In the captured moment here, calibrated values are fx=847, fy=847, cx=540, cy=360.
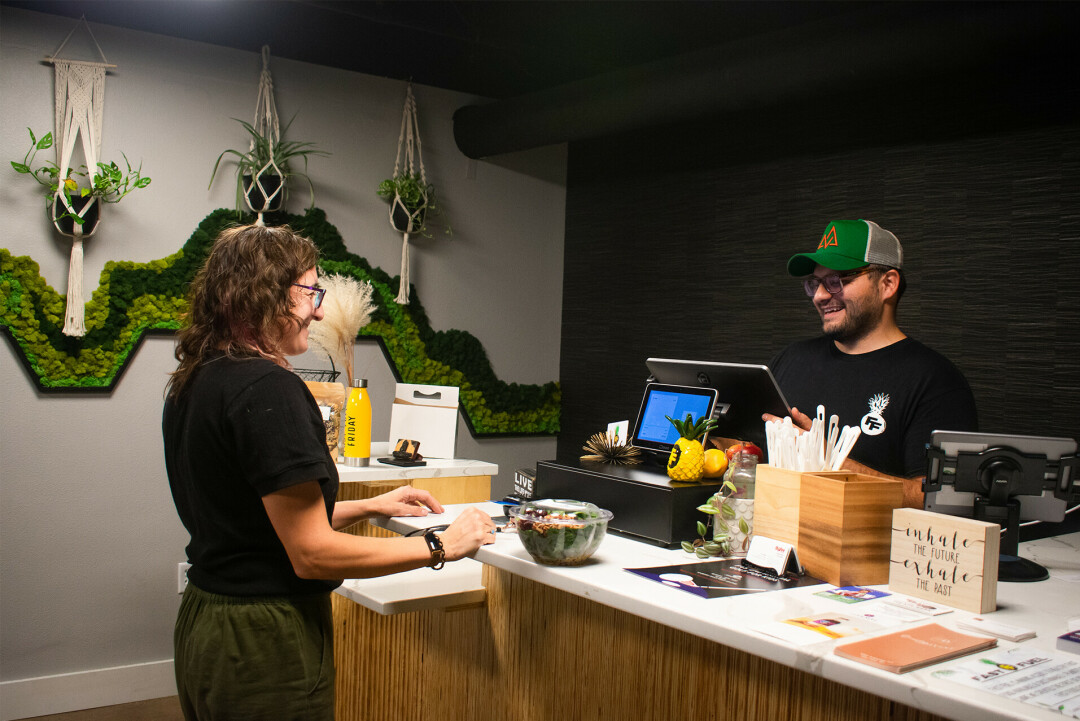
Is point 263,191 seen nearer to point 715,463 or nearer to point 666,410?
point 666,410

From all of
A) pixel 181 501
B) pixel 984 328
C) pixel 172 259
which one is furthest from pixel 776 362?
pixel 172 259

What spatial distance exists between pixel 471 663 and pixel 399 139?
113 inches

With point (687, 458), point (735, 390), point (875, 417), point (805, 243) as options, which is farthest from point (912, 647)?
point (805, 243)

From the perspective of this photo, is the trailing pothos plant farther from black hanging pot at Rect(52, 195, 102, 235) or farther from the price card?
black hanging pot at Rect(52, 195, 102, 235)

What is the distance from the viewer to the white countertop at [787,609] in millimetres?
1071

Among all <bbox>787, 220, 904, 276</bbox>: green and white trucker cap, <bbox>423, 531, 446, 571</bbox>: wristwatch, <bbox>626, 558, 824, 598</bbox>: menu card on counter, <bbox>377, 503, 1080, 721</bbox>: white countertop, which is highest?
<bbox>787, 220, 904, 276</bbox>: green and white trucker cap

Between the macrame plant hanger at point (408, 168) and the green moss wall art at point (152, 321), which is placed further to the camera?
the macrame plant hanger at point (408, 168)

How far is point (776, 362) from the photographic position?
2965 mm

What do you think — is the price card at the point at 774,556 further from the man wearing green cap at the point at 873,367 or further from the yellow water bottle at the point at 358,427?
the yellow water bottle at the point at 358,427

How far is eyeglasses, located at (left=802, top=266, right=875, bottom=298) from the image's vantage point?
2.62 m

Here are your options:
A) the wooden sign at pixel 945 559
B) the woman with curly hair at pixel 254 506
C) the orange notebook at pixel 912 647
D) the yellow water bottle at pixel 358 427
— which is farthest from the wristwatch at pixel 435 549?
the yellow water bottle at pixel 358 427

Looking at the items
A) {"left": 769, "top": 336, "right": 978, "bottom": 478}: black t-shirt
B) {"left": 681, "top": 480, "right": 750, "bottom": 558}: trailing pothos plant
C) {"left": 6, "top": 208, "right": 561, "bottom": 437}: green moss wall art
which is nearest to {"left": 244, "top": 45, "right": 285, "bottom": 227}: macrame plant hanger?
{"left": 6, "top": 208, "right": 561, "bottom": 437}: green moss wall art

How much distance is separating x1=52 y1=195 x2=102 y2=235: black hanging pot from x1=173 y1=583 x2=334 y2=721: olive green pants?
7.74 feet

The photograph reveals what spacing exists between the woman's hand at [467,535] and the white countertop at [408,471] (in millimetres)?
1039
